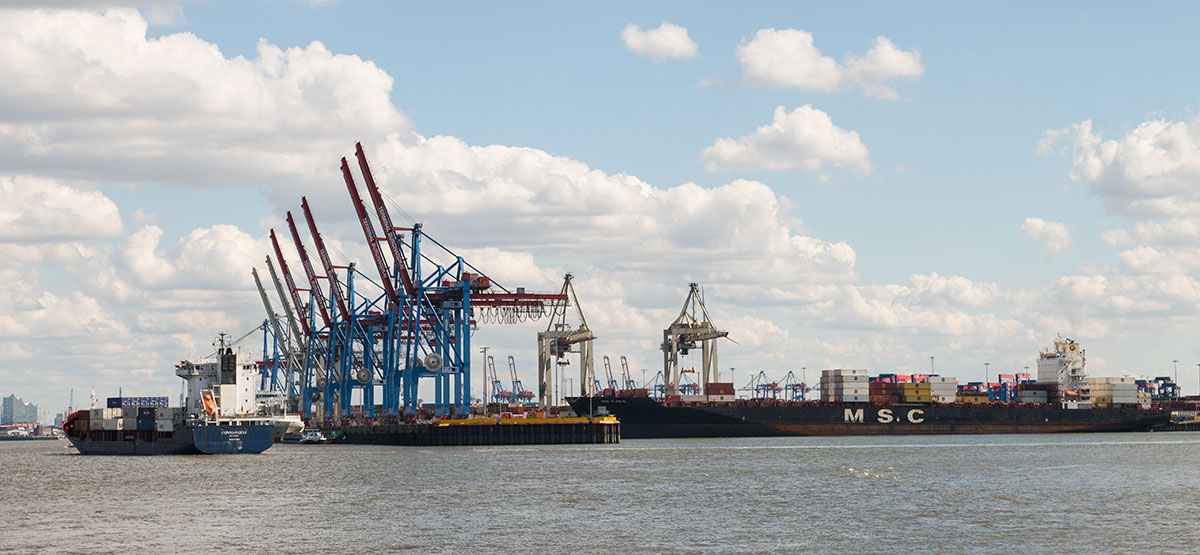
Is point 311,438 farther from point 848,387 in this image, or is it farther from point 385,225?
point 848,387

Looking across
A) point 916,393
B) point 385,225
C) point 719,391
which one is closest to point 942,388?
point 916,393

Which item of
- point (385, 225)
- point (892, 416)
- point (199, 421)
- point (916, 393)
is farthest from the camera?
point (916, 393)

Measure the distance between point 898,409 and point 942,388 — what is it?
9.72 metres

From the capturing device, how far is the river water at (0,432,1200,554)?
44531 mm

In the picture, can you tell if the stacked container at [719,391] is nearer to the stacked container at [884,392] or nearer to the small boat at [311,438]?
the stacked container at [884,392]

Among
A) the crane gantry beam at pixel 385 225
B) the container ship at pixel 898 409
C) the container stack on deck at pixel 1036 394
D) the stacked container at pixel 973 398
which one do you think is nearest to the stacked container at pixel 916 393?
the container ship at pixel 898 409

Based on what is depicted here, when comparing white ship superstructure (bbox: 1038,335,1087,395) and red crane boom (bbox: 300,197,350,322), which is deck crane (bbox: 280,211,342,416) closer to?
red crane boom (bbox: 300,197,350,322)

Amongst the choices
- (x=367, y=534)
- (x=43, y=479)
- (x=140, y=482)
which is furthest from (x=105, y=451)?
(x=367, y=534)

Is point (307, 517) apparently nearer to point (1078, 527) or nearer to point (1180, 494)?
point (1078, 527)

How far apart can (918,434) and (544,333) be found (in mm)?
45227

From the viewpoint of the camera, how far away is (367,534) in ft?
154

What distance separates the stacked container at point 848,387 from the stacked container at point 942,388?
334 inches

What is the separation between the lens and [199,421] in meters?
100

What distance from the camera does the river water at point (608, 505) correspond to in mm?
44531
